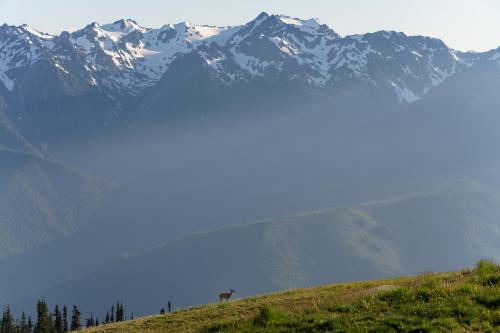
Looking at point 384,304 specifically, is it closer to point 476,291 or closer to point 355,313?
→ point 355,313

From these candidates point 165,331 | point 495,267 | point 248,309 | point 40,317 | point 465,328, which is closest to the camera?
point 465,328

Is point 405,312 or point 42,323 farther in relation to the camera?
point 42,323

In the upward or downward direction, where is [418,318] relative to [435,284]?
downward

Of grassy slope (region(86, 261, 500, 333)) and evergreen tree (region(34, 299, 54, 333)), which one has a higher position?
evergreen tree (region(34, 299, 54, 333))

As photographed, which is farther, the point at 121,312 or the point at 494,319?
the point at 121,312

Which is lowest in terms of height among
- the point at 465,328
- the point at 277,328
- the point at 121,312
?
the point at 465,328

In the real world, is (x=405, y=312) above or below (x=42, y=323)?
below

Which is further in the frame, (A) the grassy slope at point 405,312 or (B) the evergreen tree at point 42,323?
(B) the evergreen tree at point 42,323

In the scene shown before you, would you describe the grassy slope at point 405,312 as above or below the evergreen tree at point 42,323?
below

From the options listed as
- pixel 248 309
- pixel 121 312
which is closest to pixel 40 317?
pixel 121 312

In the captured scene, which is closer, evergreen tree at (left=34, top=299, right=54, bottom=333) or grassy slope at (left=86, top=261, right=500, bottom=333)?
grassy slope at (left=86, top=261, right=500, bottom=333)

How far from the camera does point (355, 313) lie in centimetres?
2517

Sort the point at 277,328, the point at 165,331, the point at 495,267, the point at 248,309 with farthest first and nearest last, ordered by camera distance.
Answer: the point at 248,309, the point at 165,331, the point at 495,267, the point at 277,328

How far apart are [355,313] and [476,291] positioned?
527cm
